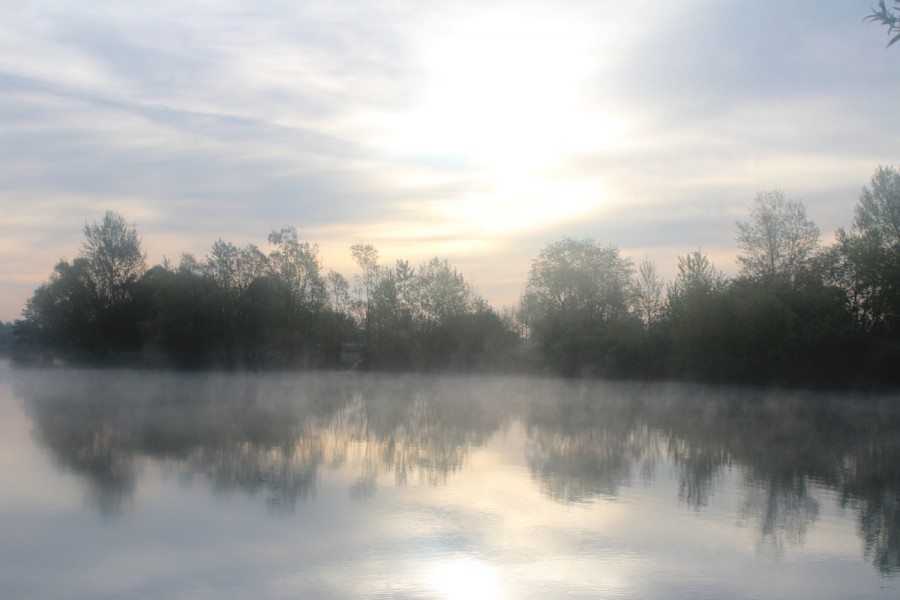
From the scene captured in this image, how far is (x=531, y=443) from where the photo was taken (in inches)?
697

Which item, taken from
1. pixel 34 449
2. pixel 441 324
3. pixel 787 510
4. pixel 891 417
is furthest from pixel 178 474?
pixel 441 324

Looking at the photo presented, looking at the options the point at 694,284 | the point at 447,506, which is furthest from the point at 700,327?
the point at 447,506

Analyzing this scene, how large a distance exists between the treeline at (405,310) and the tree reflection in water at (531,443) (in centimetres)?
776

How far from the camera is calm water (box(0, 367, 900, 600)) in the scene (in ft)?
25.4

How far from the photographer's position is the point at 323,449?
1638cm

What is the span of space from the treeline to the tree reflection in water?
7.76m

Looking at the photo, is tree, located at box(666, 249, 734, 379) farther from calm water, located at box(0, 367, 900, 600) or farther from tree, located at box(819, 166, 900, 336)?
calm water, located at box(0, 367, 900, 600)

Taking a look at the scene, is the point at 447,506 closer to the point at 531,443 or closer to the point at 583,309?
the point at 531,443

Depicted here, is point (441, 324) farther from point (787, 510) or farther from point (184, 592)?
point (184, 592)

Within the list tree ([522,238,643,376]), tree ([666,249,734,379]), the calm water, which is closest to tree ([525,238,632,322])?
tree ([522,238,643,376])

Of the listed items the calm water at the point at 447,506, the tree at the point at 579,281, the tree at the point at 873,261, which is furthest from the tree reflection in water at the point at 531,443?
the tree at the point at 579,281

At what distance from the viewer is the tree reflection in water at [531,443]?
1202cm

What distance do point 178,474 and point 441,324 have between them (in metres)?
40.3

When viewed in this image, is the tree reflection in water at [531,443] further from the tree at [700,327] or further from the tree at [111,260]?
the tree at [111,260]
